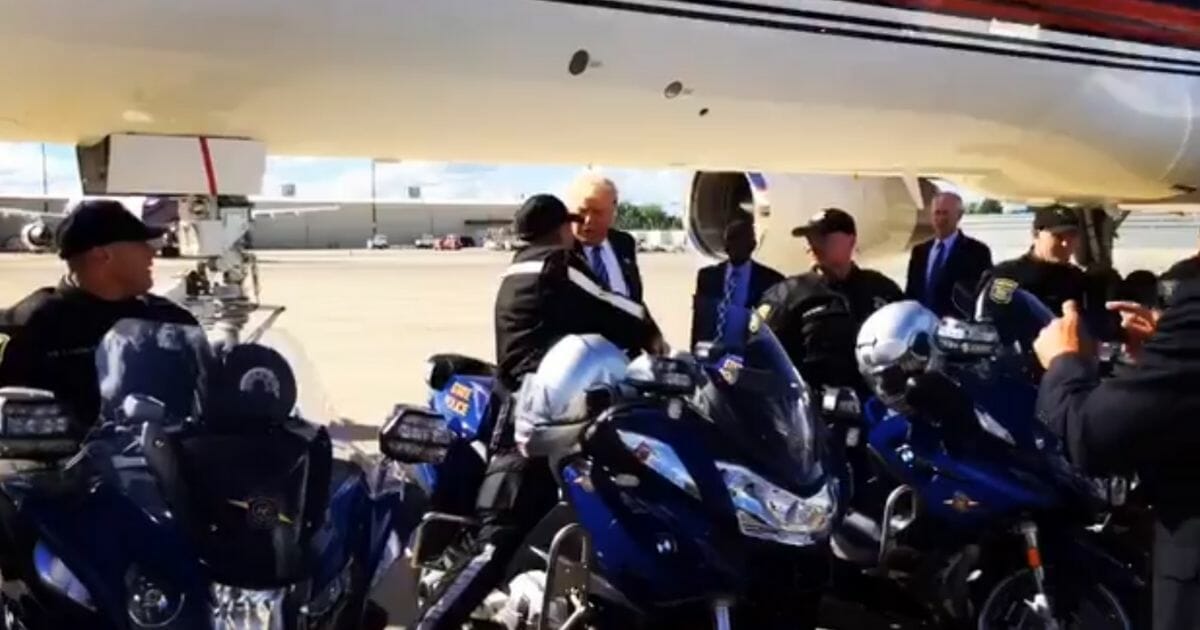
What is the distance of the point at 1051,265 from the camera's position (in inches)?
277

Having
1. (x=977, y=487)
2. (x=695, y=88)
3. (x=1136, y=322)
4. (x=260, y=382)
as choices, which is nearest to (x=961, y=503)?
(x=977, y=487)

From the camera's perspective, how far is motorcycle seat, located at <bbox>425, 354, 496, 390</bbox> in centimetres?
545

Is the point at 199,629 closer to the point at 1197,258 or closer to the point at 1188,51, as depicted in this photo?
the point at 1197,258

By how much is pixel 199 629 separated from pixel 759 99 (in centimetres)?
592

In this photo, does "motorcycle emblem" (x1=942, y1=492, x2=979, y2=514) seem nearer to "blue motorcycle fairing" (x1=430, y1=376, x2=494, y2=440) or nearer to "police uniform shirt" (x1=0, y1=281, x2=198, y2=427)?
"blue motorcycle fairing" (x1=430, y1=376, x2=494, y2=440)

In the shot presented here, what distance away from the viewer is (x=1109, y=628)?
4.34 m

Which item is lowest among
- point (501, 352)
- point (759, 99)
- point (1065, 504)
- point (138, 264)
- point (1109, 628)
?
point (1109, 628)

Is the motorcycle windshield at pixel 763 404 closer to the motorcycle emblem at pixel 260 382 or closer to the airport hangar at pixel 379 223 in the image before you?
the motorcycle emblem at pixel 260 382

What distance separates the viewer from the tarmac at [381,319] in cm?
1041

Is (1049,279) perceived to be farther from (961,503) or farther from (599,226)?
(961,503)

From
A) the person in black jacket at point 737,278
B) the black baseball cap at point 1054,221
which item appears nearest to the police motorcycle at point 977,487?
the person in black jacket at point 737,278

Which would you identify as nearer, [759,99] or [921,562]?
[921,562]

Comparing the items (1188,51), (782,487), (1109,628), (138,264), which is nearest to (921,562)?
(1109,628)

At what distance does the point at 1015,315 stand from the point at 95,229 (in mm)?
2969
